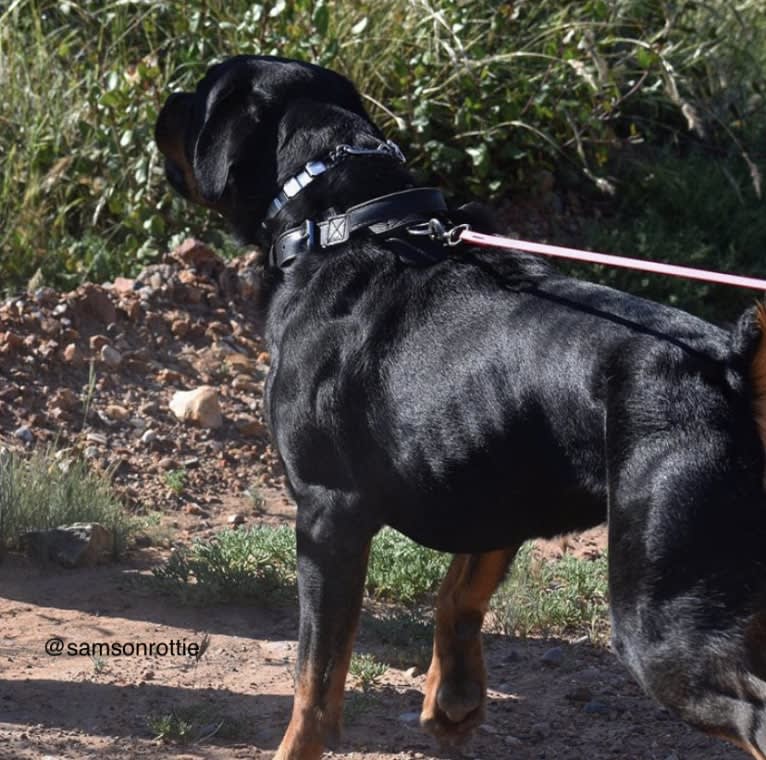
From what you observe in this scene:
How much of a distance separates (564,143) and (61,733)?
4.98 m

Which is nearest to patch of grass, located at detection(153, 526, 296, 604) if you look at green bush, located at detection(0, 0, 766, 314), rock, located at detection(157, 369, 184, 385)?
rock, located at detection(157, 369, 184, 385)

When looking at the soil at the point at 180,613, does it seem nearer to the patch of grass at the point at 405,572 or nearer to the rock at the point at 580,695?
the rock at the point at 580,695

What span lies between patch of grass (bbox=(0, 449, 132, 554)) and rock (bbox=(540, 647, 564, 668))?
177cm

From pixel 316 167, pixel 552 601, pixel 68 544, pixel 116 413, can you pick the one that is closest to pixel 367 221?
pixel 316 167

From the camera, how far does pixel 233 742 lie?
4324mm

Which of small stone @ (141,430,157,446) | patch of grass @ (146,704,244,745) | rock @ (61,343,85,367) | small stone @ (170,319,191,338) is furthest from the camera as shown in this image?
small stone @ (170,319,191,338)

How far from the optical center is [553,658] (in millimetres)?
4949

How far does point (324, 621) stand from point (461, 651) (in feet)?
1.85

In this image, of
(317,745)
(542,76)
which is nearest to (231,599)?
(317,745)

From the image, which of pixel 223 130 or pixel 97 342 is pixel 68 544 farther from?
pixel 223 130

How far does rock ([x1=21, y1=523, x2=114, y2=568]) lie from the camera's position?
545 cm

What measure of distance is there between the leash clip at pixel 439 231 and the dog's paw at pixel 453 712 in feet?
4.50

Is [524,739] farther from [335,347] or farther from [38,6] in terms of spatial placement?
[38,6]

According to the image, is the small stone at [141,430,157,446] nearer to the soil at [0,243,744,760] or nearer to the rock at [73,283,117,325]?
the soil at [0,243,744,760]
